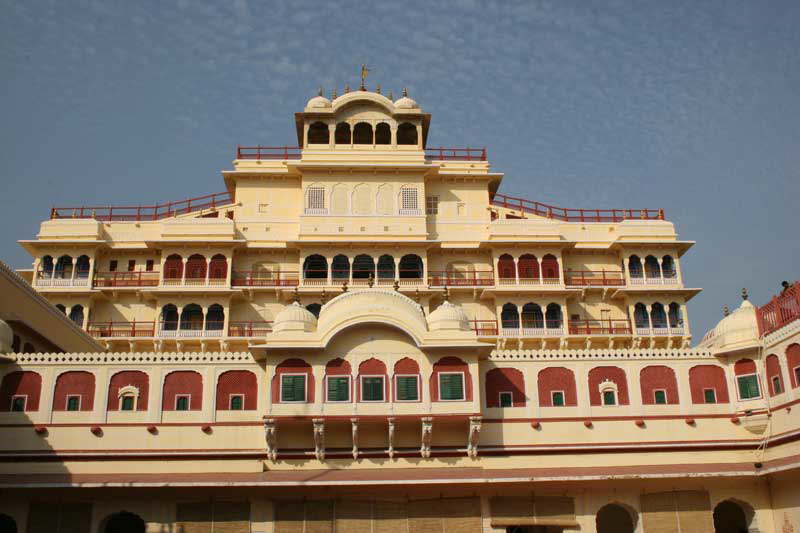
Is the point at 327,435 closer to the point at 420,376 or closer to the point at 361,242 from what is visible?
the point at 420,376

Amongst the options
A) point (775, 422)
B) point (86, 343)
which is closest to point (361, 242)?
point (86, 343)

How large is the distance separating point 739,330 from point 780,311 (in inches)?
76.2

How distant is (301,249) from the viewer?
46594mm

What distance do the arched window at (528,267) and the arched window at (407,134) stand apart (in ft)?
32.5

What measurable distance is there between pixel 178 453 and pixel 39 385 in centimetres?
587

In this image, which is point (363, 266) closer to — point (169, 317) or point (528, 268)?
point (528, 268)

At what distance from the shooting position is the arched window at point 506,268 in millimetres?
47344

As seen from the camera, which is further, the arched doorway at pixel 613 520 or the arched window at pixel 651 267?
the arched window at pixel 651 267

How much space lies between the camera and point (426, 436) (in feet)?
104

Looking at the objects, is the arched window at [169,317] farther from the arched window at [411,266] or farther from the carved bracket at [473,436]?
the carved bracket at [473,436]

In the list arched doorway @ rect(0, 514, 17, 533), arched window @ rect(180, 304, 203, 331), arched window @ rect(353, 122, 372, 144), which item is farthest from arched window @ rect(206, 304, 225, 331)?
arched doorway @ rect(0, 514, 17, 533)

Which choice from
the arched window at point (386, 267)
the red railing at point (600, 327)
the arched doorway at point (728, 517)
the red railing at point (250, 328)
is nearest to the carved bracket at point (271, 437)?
the red railing at point (250, 328)

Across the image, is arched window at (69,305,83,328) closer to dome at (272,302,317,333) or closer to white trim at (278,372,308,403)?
dome at (272,302,317,333)

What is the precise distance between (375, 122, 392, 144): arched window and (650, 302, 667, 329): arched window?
58.4 ft
